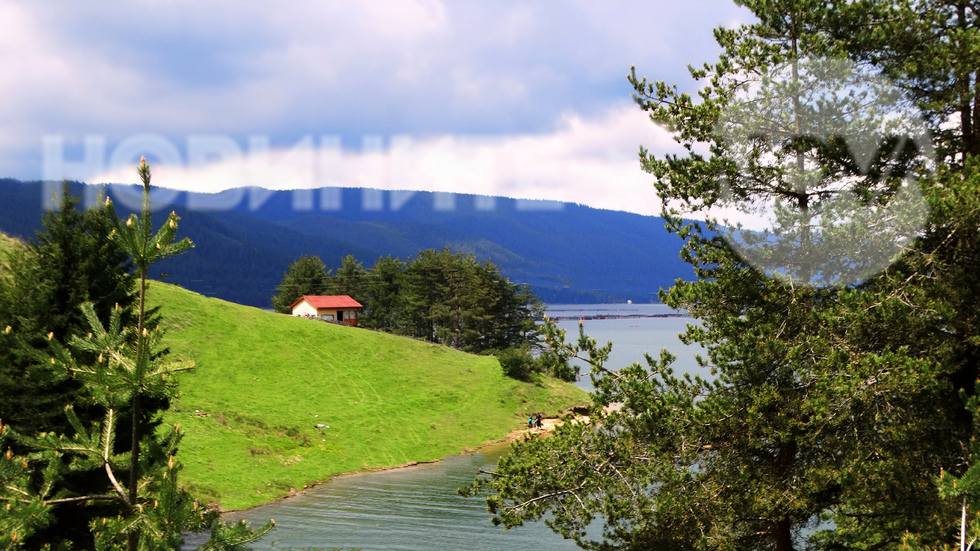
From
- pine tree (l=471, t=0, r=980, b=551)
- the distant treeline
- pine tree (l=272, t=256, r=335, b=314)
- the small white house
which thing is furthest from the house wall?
pine tree (l=471, t=0, r=980, b=551)

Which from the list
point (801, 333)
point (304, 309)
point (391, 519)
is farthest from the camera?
point (304, 309)

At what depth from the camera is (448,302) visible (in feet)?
349

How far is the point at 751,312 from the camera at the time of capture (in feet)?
48.7

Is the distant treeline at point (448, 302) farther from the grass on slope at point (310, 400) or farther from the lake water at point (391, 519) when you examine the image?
the lake water at point (391, 519)

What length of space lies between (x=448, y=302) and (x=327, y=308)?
60.5ft

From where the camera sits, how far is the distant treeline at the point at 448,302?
101438 mm

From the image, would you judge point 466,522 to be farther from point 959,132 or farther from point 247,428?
point 959,132

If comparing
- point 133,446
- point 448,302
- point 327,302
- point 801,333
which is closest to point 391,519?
point 801,333

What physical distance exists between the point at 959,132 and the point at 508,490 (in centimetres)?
1185

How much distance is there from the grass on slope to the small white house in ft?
69.5

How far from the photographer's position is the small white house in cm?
9850

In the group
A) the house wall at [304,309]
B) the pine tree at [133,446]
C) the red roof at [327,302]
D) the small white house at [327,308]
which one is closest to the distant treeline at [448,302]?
the small white house at [327,308]

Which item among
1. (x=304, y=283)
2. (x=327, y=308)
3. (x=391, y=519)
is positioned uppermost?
(x=304, y=283)

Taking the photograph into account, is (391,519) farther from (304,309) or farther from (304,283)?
(304,283)
